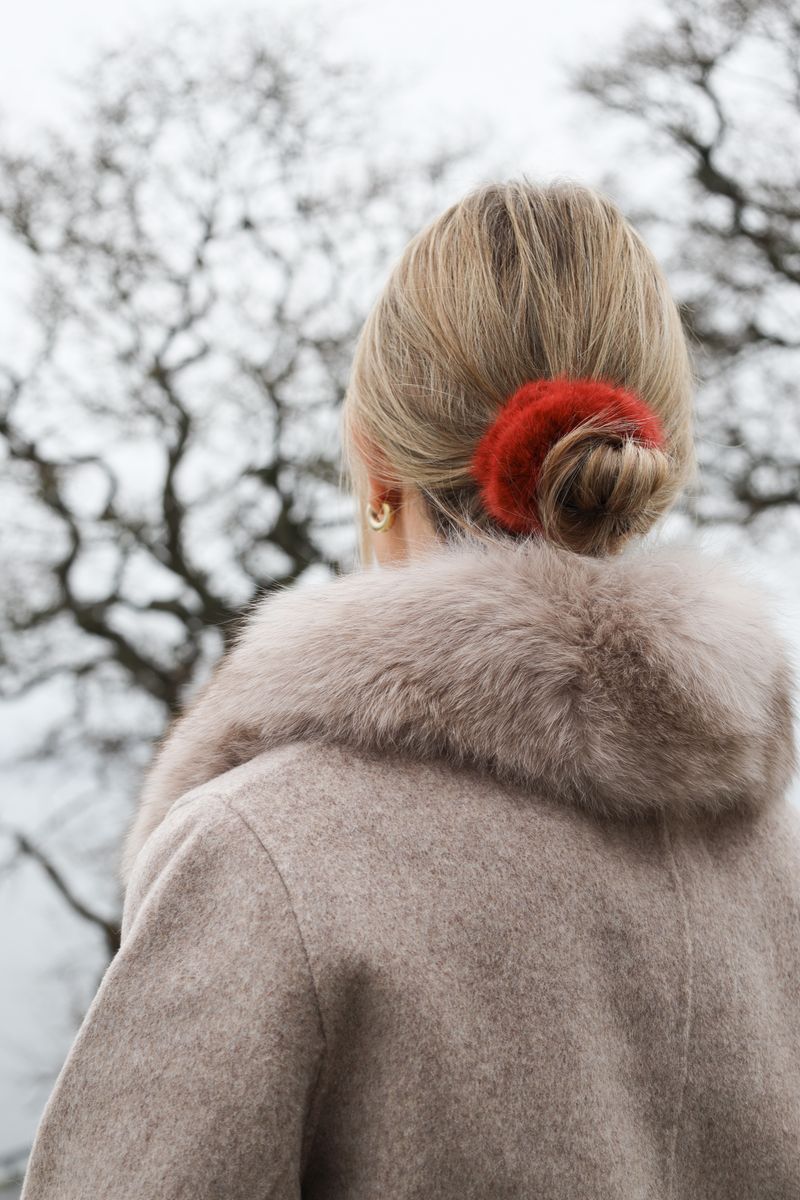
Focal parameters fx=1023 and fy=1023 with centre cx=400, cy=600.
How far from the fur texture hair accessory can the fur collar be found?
4 cm

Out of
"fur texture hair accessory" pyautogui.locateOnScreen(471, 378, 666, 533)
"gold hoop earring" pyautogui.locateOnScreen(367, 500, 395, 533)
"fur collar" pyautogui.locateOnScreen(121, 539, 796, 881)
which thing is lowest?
"fur collar" pyautogui.locateOnScreen(121, 539, 796, 881)

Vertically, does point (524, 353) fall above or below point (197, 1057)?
above

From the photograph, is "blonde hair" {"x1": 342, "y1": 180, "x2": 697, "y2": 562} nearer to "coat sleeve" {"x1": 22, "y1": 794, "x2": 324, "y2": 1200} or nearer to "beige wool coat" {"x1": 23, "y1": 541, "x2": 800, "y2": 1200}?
"beige wool coat" {"x1": 23, "y1": 541, "x2": 800, "y2": 1200}

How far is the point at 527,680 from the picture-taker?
2.92 feet

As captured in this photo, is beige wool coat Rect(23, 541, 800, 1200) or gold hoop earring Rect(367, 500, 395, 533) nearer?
beige wool coat Rect(23, 541, 800, 1200)

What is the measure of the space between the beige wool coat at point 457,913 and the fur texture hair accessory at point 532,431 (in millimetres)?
46

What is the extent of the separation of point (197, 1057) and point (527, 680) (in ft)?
1.32

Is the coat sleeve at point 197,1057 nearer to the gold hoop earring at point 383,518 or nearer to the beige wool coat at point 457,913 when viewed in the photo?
the beige wool coat at point 457,913

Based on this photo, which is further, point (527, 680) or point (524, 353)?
point (524, 353)

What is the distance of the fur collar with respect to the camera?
884 millimetres

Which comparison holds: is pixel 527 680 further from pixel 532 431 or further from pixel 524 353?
pixel 524 353

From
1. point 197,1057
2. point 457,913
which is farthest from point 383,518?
point 197,1057

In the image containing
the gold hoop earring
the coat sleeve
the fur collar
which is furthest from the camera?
the gold hoop earring

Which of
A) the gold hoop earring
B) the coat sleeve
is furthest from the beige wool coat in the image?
the gold hoop earring
